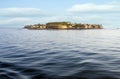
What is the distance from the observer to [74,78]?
1163cm

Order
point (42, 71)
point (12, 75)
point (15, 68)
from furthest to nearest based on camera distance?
1. point (15, 68)
2. point (42, 71)
3. point (12, 75)

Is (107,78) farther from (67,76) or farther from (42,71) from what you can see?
(42,71)

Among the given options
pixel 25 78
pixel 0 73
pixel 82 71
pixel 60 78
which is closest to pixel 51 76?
pixel 60 78

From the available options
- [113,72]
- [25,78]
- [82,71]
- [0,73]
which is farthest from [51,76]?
[113,72]

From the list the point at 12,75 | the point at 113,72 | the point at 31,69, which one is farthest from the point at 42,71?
the point at 113,72

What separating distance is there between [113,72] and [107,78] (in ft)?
5.20

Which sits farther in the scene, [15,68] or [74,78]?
[15,68]

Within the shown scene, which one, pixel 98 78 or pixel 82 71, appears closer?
pixel 98 78

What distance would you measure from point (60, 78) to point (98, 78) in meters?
2.09

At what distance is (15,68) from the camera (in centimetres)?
1434

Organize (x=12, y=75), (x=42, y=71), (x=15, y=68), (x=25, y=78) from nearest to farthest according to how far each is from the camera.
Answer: (x=25, y=78) < (x=12, y=75) < (x=42, y=71) < (x=15, y=68)

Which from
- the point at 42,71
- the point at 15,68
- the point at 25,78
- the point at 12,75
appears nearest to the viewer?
the point at 25,78

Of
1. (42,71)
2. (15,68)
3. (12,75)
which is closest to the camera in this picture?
(12,75)

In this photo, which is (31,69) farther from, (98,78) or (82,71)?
(98,78)
